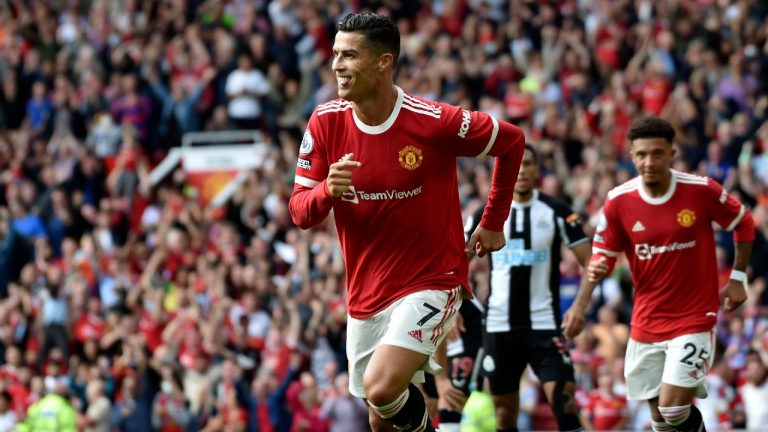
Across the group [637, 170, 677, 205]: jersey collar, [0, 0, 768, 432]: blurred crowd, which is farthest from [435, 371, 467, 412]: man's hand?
[637, 170, 677, 205]: jersey collar

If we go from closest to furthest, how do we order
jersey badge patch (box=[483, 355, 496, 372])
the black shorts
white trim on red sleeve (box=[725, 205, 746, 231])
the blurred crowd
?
white trim on red sleeve (box=[725, 205, 746, 231]), the black shorts, jersey badge patch (box=[483, 355, 496, 372]), the blurred crowd

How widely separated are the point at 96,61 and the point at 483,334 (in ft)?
52.0

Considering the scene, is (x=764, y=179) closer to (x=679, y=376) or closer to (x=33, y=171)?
(x=679, y=376)

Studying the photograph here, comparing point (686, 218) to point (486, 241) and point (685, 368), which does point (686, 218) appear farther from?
point (486, 241)

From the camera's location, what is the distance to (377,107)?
27.5 feet

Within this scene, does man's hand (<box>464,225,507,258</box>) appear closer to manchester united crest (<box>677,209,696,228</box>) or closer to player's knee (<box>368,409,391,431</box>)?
player's knee (<box>368,409,391,431</box>)

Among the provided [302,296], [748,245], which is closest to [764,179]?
[302,296]

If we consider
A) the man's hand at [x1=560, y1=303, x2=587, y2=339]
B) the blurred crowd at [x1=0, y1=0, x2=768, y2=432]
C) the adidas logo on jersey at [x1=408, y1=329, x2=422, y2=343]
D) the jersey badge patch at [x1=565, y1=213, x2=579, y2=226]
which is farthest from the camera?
the blurred crowd at [x1=0, y1=0, x2=768, y2=432]

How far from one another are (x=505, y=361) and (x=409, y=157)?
3.34 meters

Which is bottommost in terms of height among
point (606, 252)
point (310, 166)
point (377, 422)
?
point (377, 422)

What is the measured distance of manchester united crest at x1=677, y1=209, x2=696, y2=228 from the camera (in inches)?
405

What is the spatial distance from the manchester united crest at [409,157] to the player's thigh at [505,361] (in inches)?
126

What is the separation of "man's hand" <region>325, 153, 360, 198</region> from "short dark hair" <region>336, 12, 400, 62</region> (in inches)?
33.3

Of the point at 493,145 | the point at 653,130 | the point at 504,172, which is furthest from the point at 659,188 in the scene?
the point at 493,145
